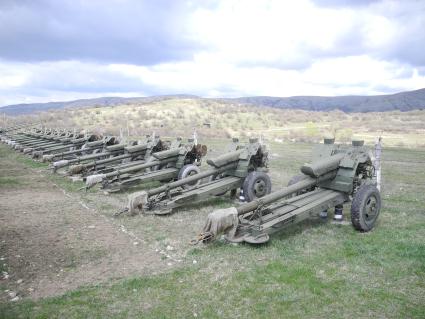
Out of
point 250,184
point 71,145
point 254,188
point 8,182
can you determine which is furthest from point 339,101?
point 250,184

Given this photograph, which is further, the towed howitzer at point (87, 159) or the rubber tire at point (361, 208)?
the towed howitzer at point (87, 159)

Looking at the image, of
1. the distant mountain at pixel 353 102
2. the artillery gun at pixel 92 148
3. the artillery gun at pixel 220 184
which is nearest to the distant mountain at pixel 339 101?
the distant mountain at pixel 353 102

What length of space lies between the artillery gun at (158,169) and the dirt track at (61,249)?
4.88ft

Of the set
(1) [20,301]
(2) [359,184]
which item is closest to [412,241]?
(2) [359,184]

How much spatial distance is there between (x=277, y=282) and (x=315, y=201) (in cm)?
272

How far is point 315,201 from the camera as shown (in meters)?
7.82

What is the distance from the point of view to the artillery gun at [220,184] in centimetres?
905

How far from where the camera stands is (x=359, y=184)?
845 cm

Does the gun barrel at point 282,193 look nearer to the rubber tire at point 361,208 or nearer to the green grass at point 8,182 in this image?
the rubber tire at point 361,208

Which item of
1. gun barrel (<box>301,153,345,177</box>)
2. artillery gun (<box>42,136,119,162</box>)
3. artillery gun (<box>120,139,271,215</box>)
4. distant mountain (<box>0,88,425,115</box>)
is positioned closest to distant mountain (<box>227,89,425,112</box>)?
distant mountain (<box>0,88,425,115</box>)

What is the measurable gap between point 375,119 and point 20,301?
129 feet

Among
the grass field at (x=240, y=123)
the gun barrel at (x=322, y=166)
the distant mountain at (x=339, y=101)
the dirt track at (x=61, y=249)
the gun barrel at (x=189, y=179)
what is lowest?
the dirt track at (x=61, y=249)

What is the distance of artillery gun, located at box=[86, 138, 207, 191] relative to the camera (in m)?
11.7

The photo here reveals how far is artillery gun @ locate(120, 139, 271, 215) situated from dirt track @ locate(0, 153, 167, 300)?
0.88 metres
